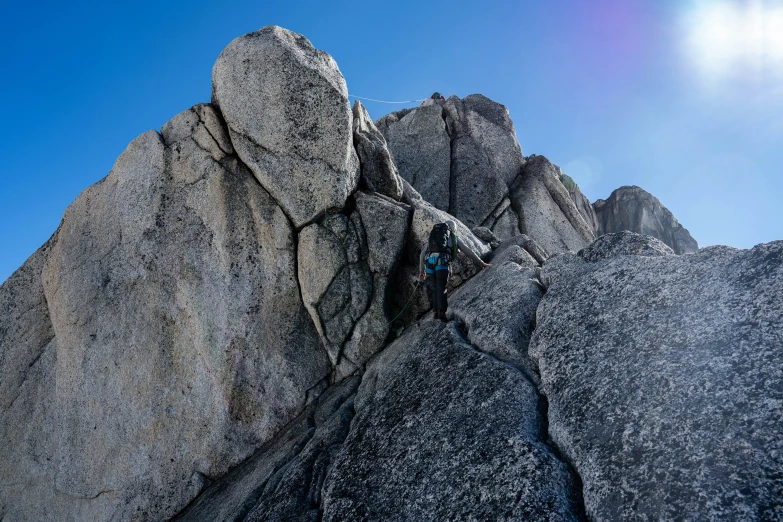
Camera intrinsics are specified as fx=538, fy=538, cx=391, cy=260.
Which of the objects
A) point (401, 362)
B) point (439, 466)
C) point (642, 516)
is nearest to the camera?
point (642, 516)

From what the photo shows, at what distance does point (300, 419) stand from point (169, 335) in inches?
201

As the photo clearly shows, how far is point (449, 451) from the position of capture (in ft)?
33.6

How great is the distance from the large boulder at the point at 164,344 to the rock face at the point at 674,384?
9385 mm

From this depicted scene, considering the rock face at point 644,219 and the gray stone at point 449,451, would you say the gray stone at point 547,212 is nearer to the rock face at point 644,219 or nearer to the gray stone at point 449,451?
the rock face at point 644,219

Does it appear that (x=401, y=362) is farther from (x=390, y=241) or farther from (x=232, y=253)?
(x=232, y=253)

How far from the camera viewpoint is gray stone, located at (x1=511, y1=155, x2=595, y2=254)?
3009 cm

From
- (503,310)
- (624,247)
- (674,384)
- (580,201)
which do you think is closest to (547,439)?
(674,384)

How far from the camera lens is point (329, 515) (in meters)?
10.9

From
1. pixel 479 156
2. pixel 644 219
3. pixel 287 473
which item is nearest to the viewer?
pixel 287 473

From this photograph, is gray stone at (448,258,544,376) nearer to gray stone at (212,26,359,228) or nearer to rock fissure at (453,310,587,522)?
rock fissure at (453,310,587,522)

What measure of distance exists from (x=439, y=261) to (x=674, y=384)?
899 centimetres

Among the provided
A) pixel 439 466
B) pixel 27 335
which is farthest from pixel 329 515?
pixel 27 335

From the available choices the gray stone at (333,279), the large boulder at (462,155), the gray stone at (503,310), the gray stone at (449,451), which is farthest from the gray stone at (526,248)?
the large boulder at (462,155)

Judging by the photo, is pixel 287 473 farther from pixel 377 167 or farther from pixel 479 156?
pixel 479 156
